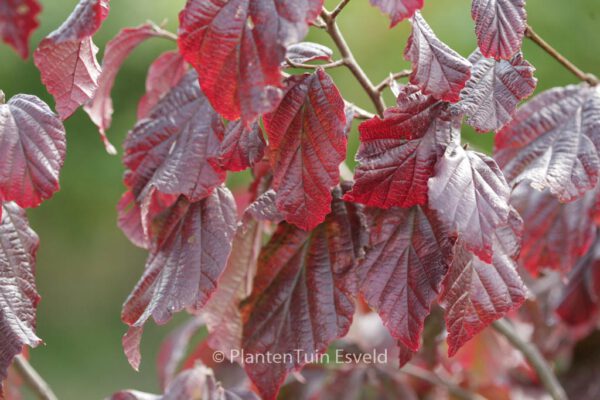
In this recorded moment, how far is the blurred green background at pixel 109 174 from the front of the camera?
3.20 metres

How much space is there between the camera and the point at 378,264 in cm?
87

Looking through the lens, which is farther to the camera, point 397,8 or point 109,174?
point 109,174

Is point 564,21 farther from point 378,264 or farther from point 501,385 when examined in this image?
point 378,264

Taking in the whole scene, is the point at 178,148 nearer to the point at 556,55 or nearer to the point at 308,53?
the point at 308,53

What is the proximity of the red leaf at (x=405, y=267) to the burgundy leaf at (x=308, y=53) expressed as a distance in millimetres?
194

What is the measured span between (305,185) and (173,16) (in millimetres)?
2997

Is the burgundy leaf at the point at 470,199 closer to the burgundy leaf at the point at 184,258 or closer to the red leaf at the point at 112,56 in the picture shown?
the burgundy leaf at the point at 184,258

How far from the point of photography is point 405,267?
853 millimetres

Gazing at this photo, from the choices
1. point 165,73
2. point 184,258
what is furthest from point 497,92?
point 165,73

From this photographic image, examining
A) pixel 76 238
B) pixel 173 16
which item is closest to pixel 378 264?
pixel 173 16

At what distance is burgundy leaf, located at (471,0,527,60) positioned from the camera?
2.59ft

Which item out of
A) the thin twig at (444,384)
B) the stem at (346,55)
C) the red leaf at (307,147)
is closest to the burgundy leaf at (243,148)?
the red leaf at (307,147)

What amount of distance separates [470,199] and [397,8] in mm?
197

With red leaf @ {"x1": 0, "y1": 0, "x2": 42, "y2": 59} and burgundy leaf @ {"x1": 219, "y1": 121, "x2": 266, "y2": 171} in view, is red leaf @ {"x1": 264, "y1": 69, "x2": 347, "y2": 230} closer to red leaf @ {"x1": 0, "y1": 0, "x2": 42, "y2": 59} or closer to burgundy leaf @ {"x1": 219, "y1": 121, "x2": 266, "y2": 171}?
burgundy leaf @ {"x1": 219, "y1": 121, "x2": 266, "y2": 171}
